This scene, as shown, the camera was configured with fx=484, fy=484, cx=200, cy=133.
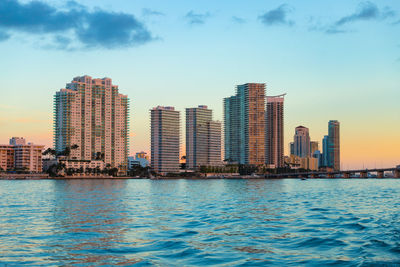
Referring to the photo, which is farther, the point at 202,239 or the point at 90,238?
the point at 90,238

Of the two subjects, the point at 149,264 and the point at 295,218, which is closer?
the point at 149,264

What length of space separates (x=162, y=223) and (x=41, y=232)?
37.4 ft

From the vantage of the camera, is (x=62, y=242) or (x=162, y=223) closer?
(x=62, y=242)

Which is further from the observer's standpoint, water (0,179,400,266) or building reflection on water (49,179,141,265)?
building reflection on water (49,179,141,265)

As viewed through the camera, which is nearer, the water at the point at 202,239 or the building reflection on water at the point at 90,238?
the water at the point at 202,239

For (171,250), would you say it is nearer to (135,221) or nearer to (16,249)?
(16,249)

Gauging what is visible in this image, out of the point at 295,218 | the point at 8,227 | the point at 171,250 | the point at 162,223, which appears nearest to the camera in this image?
the point at 171,250

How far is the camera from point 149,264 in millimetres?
26828

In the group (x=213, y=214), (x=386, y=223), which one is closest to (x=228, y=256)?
(x=386, y=223)

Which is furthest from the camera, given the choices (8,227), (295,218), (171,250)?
(295,218)

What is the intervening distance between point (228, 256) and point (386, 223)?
72.4 feet

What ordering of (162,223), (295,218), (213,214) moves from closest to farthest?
(162,223)
(295,218)
(213,214)

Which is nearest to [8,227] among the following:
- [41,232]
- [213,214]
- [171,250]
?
[41,232]

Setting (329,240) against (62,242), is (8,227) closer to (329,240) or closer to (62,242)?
(62,242)
